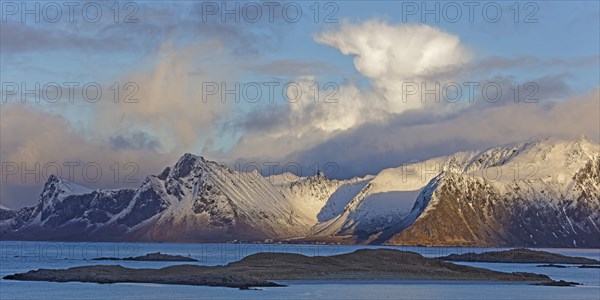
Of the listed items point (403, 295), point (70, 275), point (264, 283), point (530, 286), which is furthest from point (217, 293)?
point (530, 286)

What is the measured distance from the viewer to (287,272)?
562 ft

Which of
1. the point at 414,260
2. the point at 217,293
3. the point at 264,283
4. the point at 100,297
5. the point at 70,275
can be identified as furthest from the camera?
the point at 414,260

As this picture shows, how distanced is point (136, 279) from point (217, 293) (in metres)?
25.1

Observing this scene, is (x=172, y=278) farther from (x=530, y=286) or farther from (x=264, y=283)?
(x=530, y=286)

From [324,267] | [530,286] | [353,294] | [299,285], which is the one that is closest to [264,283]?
[299,285]

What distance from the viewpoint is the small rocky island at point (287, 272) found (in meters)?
159

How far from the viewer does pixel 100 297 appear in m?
130

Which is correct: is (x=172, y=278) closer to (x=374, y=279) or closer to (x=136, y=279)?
(x=136, y=279)

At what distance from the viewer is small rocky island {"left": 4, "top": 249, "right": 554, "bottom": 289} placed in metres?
159

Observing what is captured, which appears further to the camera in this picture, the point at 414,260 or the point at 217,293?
the point at 414,260

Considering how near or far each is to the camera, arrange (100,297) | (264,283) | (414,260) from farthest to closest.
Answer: (414,260)
(264,283)
(100,297)

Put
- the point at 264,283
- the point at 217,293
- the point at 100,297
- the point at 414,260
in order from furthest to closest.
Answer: the point at 414,260 < the point at 264,283 < the point at 217,293 < the point at 100,297

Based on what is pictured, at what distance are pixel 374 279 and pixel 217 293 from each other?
41.3m

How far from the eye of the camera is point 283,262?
183 meters
